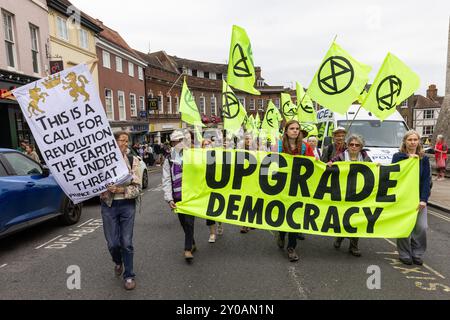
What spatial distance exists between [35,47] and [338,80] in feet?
50.1

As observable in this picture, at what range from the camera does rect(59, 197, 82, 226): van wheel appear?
679cm

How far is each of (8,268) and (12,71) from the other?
11.9 m

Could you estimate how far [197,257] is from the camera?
500 centimetres

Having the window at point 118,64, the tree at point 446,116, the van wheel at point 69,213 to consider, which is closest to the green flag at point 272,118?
the tree at point 446,116

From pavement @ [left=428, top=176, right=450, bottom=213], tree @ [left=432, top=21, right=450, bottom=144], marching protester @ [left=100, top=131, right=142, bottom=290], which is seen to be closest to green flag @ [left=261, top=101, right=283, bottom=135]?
pavement @ [left=428, top=176, right=450, bottom=213]

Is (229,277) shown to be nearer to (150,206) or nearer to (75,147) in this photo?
(75,147)

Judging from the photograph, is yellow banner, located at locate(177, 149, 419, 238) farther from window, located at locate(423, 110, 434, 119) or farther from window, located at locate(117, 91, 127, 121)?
window, located at locate(423, 110, 434, 119)

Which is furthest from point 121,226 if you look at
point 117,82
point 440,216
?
point 117,82

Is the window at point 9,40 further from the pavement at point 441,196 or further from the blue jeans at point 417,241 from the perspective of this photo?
the pavement at point 441,196

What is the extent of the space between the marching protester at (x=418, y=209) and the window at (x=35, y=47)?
16.3 m

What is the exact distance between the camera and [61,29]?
18.9m

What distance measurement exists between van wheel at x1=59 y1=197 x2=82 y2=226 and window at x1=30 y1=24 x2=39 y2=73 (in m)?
11.4

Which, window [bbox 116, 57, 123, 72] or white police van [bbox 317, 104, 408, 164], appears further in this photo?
window [bbox 116, 57, 123, 72]

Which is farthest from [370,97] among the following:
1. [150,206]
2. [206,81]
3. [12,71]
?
[206,81]
